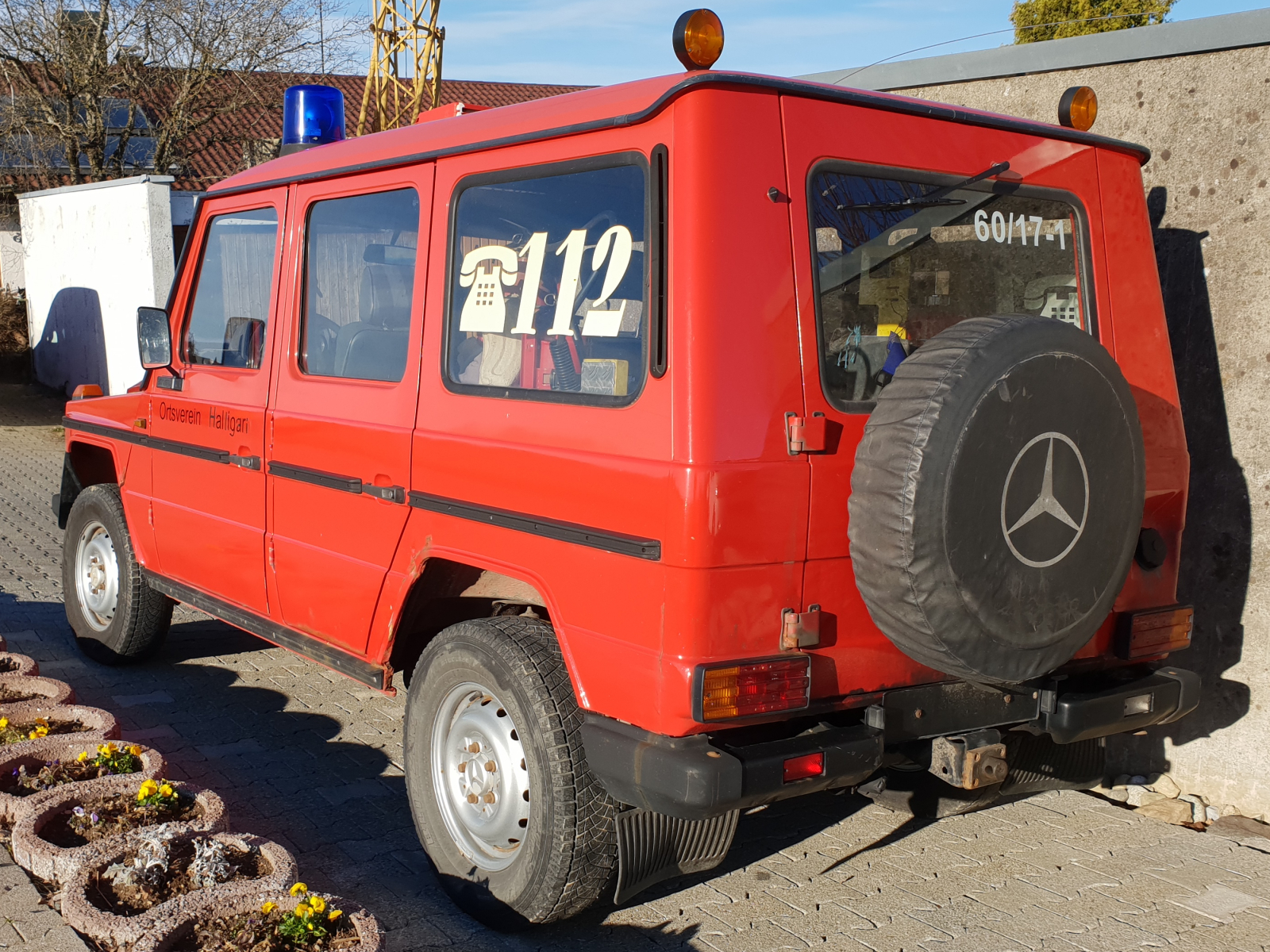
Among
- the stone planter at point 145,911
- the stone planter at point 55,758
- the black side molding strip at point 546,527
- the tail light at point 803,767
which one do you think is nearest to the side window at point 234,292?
the black side molding strip at point 546,527

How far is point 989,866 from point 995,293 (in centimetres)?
185

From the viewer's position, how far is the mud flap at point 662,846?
3035mm

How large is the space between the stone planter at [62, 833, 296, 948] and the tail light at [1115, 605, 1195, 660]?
238cm

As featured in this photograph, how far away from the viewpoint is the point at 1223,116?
422 centimetres

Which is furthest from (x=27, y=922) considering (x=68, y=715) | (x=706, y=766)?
(x=706, y=766)

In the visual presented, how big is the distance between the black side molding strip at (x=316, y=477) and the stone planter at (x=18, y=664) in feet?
4.61

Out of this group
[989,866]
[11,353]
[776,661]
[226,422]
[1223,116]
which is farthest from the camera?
[11,353]

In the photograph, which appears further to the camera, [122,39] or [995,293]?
[122,39]

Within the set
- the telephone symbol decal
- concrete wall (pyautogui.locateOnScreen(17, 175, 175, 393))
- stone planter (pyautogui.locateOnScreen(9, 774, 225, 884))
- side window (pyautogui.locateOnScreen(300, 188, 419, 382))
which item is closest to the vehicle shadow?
the telephone symbol decal

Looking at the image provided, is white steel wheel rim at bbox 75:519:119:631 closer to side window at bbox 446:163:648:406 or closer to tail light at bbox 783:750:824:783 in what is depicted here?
side window at bbox 446:163:648:406

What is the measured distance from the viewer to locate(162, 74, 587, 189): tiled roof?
77.3 feet

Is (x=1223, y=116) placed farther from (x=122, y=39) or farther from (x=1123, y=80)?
(x=122, y=39)

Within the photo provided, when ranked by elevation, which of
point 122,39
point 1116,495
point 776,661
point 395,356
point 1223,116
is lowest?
point 776,661

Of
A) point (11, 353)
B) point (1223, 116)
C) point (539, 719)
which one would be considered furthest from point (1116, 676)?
point (11, 353)
